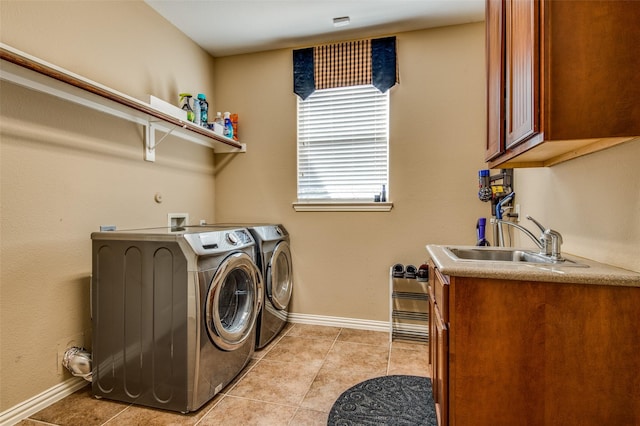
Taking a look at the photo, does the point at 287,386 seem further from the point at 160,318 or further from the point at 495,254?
the point at 495,254

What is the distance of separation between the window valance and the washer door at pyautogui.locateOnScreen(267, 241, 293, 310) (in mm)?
1480

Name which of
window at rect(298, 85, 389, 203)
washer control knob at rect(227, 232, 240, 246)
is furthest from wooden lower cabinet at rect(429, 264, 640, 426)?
window at rect(298, 85, 389, 203)

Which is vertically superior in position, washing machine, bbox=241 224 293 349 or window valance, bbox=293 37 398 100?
window valance, bbox=293 37 398 100

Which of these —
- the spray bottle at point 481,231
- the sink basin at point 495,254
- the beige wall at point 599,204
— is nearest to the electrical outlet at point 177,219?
the sink basin at point 495,254

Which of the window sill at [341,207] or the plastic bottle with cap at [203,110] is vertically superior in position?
the plastic bottle with cap at [203,110]

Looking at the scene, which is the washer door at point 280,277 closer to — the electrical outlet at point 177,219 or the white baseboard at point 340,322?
the white baseboard at point 340,322

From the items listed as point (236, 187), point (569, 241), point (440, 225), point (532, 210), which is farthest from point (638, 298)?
point (236, 187)

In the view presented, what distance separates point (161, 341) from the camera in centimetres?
169

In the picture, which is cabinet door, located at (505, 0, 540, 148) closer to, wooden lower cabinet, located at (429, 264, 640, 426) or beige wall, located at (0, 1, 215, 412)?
wooden lower cabinet, located at (429, 264, 640, 426)

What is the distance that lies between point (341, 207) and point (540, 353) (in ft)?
6.51

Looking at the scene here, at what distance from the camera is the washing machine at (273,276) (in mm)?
2443

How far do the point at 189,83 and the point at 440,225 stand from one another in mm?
2585

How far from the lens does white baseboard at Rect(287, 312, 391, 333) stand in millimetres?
2861

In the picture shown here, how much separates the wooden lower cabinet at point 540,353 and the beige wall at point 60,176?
6.65ft
